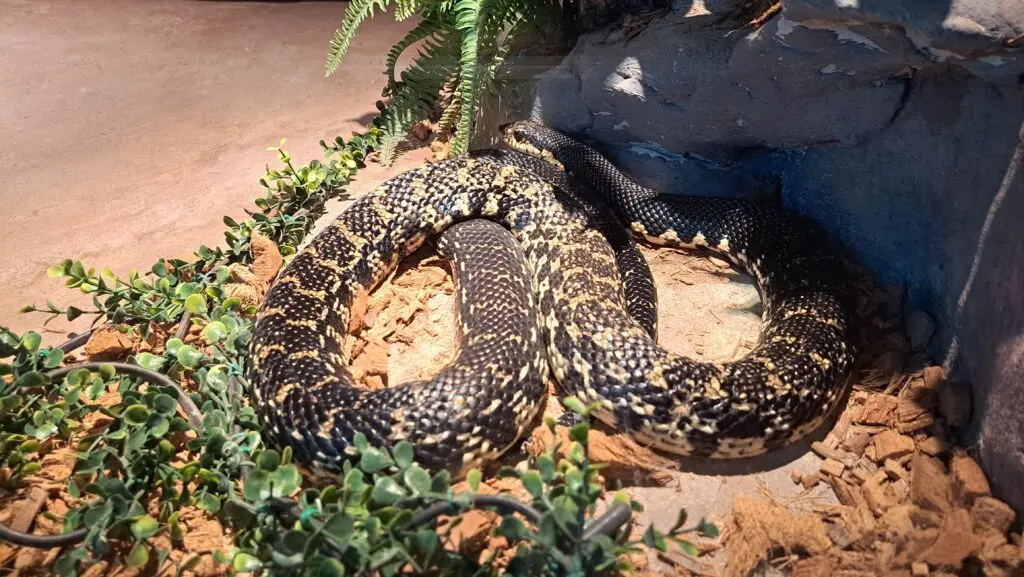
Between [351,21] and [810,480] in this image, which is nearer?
[810,480]

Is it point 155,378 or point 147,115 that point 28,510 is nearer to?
point 155,378

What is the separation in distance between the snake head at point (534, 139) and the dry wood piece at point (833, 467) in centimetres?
294

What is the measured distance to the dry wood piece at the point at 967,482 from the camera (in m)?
2.86

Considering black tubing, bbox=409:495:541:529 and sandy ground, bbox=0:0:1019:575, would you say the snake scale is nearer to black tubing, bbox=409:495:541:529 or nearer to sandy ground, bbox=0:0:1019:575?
sandy ground, bbox=0:0:1019:575

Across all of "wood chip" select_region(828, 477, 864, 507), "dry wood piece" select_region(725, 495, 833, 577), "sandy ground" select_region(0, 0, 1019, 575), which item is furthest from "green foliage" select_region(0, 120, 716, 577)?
"wood chip" select_region(828, 477, 864, 507)

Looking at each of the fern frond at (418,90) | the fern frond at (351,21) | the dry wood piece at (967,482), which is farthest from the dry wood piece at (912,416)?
the fern frond at (351,21)

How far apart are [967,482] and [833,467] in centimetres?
56

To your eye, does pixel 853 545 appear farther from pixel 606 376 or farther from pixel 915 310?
pixel 915 310

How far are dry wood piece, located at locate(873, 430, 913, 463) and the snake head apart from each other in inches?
118

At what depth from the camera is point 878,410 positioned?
3.47 metres

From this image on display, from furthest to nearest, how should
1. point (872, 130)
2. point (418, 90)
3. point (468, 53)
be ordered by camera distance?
point (418, 90) < point (468, 53) < point (872, 130)

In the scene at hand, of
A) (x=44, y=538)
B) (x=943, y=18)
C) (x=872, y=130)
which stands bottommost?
(x=44, y=538)

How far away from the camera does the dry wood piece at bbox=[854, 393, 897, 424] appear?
11.3ft

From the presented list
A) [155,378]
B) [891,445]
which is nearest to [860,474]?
[891,445]
